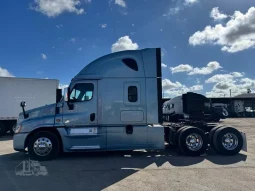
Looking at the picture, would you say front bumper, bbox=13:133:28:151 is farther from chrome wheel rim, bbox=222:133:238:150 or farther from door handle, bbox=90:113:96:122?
chrome wheel rim, bbox=222:133:238:150

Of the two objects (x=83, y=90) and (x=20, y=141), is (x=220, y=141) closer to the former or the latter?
(x=83, y=90)

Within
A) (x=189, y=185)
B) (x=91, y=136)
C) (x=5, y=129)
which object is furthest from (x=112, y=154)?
(x=5, y=129)

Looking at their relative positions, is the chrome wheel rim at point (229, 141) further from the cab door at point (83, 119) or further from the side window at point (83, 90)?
the side window at point (83, 90)

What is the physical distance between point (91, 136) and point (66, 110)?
1229 millimetres

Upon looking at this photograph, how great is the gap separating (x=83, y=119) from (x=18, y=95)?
32.1 ft

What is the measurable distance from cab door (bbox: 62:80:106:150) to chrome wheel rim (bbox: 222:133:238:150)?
14.4 feet

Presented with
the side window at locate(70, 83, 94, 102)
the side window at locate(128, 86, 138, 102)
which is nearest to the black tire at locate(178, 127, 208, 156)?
the side window at locate(128, 86, 138, 102)

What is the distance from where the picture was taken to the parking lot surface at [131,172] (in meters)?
5.67

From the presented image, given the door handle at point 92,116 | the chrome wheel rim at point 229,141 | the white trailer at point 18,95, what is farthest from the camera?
the white trailer at point 18,95

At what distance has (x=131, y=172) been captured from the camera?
6.85m

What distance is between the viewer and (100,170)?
7082mm

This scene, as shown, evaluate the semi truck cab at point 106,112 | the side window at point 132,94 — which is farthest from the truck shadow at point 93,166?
the side window at point 132,94

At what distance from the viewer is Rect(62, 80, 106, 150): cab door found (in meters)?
8.59

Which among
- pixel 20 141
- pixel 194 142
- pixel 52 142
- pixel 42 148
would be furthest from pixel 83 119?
pixel 194 142
